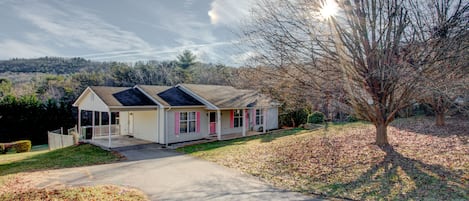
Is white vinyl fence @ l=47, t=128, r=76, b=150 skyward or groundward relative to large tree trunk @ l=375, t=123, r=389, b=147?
groundward

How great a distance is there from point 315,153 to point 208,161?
14.2ft

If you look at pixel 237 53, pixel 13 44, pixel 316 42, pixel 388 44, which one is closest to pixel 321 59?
pixel 316 42

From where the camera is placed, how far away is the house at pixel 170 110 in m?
15.5

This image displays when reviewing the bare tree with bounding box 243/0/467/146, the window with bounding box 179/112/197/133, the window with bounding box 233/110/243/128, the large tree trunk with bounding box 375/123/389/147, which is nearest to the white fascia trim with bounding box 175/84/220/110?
the window with bounding box 179/112/197/133

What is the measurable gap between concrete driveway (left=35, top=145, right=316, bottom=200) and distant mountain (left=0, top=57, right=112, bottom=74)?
45.7m

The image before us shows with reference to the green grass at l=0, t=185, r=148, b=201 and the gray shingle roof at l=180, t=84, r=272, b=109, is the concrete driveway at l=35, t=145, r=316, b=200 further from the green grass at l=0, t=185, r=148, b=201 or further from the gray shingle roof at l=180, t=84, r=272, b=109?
the gray shingle roof at l=180, t=84, r=272, b=109

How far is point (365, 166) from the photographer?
29.1ft

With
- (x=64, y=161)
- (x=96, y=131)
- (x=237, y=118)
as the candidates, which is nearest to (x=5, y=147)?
(x=96, y=131)

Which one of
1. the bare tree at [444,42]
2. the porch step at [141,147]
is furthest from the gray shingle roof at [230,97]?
the bare tree at [444,42]

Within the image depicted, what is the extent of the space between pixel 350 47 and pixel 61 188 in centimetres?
982

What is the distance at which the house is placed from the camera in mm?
15539

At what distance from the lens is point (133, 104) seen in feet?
49.4

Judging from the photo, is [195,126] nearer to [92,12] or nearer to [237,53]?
[237,53]

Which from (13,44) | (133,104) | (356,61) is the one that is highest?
(13,44)
